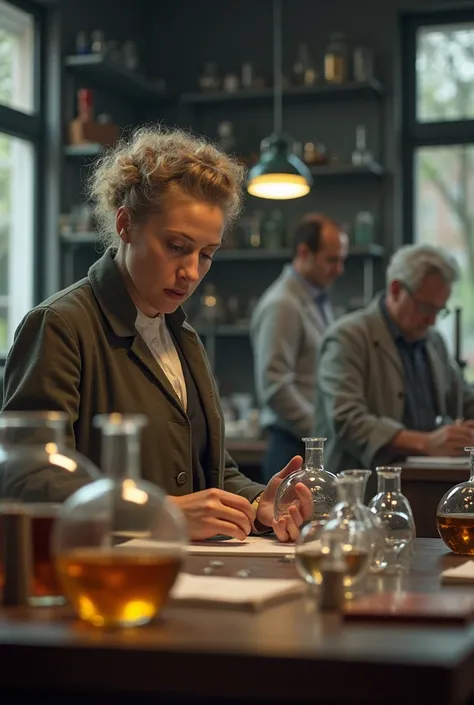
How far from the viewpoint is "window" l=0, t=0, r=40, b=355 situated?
6.71m

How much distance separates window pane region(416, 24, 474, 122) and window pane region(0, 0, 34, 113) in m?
2.35

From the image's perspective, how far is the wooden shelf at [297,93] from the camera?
7.14m

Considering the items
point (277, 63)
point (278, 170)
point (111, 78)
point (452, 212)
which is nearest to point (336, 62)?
point (277, 63)

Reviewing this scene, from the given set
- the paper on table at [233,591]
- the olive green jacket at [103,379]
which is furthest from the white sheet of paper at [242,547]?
the paper on table at [233,591]

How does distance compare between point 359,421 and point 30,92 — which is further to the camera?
point 30,92

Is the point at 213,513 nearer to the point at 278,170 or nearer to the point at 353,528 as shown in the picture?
the point at 353,528

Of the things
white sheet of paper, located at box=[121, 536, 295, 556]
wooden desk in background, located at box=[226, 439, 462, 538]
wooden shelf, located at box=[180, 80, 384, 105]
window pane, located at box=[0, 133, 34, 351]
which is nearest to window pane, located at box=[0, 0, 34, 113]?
window pane, located at box=[0, 133, 34, 351]

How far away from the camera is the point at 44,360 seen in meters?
2.19

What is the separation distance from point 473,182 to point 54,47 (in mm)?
2610

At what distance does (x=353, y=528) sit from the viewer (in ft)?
5.09

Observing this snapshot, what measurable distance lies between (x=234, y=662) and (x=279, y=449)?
14.9 ft

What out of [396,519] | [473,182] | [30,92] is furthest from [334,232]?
[396,519]

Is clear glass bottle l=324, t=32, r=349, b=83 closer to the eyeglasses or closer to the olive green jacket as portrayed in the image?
the eyeglasses

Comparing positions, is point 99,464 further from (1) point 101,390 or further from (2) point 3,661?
(2) point 3,661
